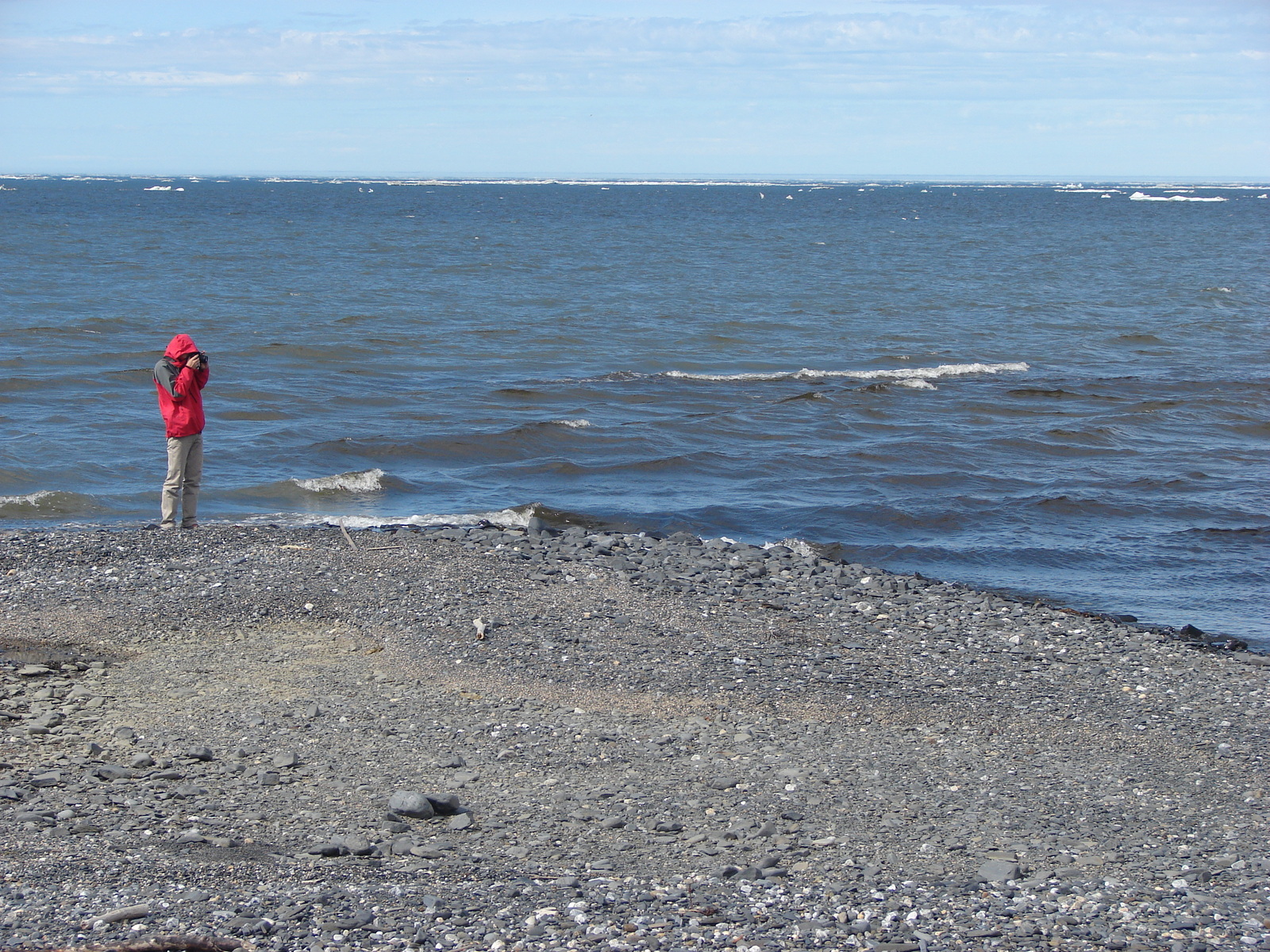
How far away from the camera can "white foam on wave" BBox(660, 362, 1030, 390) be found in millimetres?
23422

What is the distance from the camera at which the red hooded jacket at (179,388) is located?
34.7ft

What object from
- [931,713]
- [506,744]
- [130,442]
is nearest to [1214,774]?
[931,713]

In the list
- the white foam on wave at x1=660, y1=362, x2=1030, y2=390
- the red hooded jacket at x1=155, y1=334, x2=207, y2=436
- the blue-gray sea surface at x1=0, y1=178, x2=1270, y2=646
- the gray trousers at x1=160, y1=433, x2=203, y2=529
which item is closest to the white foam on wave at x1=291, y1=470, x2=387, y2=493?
the blue-gray sea surface at x1=0, y1=178, x2=1270, y2=646

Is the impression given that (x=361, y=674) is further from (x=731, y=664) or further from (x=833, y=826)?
(x=833, y=826)

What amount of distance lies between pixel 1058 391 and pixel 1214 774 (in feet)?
53.8

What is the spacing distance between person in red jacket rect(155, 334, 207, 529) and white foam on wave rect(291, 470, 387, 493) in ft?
11.4

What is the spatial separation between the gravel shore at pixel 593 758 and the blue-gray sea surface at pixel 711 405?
121 inches

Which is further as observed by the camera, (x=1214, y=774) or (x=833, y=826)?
(x=1214, y=774)

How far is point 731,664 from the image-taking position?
325 inches

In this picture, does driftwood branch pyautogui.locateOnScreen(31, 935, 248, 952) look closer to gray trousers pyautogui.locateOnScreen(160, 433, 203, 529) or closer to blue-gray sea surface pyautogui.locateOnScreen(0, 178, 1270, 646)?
gray trousers pyautogui.locateOnScreen(160, 433, 203, 529)

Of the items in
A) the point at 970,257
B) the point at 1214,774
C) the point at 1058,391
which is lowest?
the point at 1214,774

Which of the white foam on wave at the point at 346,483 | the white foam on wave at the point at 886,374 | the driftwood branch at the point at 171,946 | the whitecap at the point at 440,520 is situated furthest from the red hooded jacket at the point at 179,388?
the white foam on wave at the point at 886,374

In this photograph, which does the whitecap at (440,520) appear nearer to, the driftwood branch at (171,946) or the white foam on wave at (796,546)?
the white foam on wave at (796,546)

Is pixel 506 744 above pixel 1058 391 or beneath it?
beneath
